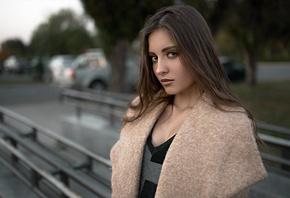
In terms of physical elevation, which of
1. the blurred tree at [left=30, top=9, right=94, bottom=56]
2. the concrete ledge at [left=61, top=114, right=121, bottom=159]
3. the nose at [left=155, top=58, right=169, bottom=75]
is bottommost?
the concrete ledge at [left=61, top=114, right=121, bottom=159]

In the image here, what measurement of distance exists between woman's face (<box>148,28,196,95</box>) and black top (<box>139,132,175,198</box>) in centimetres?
23

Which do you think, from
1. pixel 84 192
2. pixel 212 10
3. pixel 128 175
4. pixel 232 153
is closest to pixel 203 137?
pixel 232 153

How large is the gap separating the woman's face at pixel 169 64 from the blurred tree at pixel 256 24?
9.58 meters

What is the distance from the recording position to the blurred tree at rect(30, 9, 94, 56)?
3925 cm

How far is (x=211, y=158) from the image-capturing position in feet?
3.22

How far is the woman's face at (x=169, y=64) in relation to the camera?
113 centimetres

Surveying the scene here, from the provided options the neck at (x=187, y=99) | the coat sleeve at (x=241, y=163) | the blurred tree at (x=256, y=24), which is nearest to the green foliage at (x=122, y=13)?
the blurred tree at (x=256, y=24)

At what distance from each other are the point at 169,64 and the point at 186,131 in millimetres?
276

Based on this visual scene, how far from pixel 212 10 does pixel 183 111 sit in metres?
7.73

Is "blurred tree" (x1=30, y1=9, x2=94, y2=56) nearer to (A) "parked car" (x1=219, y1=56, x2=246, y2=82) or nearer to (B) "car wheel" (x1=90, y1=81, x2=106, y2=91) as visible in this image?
(A) "parked car" (x1=219, y1=56, x2=246, y2=82)

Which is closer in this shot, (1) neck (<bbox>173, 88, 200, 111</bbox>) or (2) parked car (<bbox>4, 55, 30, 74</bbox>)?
(1) neck (<bbox>173, 88, 200, 111</bbox>)

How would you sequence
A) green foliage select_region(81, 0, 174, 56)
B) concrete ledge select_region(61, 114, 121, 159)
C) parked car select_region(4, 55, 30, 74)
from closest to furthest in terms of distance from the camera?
concrete ledge select_region(61, 114, 121, 159)
green foliage select_region(81, 0, 174, 56)
parked car select_region(4, 55, 30, 74)

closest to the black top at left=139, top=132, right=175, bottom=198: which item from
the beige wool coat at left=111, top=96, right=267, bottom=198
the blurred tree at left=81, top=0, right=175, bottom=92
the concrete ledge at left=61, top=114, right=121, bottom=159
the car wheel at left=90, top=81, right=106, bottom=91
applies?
the beige wool coat at left=111, top=96, right=267, bottom=198

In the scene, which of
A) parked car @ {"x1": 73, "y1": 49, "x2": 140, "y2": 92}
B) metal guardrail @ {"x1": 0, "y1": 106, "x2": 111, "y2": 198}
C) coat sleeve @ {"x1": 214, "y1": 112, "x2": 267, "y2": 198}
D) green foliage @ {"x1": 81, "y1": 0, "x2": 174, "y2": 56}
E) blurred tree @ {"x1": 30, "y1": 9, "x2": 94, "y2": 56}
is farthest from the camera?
blurred tree @ {"x1": 30, "y1": 9, "x2": 94, "y2": 56}
